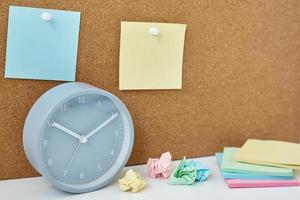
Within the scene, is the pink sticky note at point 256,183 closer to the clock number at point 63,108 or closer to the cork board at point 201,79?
the cork board at point 201,79

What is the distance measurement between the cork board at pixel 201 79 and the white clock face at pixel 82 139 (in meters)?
0.06

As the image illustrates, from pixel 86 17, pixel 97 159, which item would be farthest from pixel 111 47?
pixel 97 159

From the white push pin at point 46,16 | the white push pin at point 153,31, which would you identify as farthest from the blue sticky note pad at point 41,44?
the white push pin at point 153,31

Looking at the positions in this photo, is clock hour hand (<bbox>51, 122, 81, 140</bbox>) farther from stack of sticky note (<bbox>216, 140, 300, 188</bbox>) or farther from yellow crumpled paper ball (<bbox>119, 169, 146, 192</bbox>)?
Answer: stack of sticky note (<bbox>216, 140, 300, 188</bbox>)

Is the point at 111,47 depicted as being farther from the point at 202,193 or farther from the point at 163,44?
the point at 202,193

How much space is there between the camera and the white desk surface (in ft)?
1.80

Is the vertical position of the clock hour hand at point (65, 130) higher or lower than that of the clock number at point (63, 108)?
lower

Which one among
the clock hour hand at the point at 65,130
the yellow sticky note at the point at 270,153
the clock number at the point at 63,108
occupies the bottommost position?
the yellow sticky note at the point at 270,153

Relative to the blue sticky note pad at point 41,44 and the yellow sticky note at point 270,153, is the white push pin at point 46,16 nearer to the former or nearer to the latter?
the blue sticky note pad at point 41,44

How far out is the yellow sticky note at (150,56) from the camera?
63 cm

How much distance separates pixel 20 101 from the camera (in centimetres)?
58

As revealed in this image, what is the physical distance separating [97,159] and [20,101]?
0.14 metres

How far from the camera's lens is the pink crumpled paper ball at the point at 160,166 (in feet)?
2.02

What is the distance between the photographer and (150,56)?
64 centimetres
